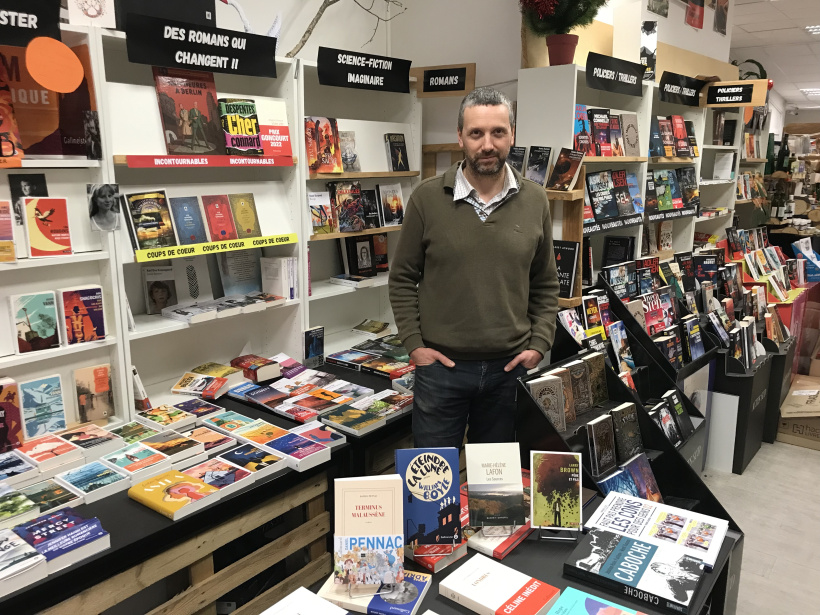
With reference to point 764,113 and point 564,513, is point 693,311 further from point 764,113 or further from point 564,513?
point 764,113

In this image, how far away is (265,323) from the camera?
3.21 m

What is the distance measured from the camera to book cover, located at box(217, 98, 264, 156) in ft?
8.70

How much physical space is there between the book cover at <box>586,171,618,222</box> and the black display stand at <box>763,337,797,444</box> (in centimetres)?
155

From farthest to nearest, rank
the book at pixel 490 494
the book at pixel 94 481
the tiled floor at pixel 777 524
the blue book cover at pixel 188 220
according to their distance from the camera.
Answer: the tiled floor at pixel 777 524, the blue book cover at pixel 188 220, the book at pixel 94 481, the book at pixel 490 494

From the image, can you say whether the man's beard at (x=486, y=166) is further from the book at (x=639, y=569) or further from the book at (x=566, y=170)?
the book at (x=639, y=569)

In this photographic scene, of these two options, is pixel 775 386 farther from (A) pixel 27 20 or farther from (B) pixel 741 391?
(A) pixel 27 20

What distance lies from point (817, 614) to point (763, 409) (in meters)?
1.69

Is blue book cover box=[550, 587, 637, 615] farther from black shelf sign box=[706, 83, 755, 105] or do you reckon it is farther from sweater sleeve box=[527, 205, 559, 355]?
black shelf sign box=[706, 83, 755, 105]

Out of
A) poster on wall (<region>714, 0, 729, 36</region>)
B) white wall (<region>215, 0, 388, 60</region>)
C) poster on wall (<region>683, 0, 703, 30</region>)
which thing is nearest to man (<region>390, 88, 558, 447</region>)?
white wall (<region>215, 0, 388, 60</region>)

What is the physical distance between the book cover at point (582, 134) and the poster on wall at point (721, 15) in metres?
2.76

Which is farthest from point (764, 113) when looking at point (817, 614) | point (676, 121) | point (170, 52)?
point (170, 52)

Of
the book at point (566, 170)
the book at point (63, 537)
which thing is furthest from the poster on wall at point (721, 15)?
the book at point (63, 537)

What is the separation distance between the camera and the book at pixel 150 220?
242 cm

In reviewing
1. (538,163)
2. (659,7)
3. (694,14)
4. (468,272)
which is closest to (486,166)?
(468,272)
